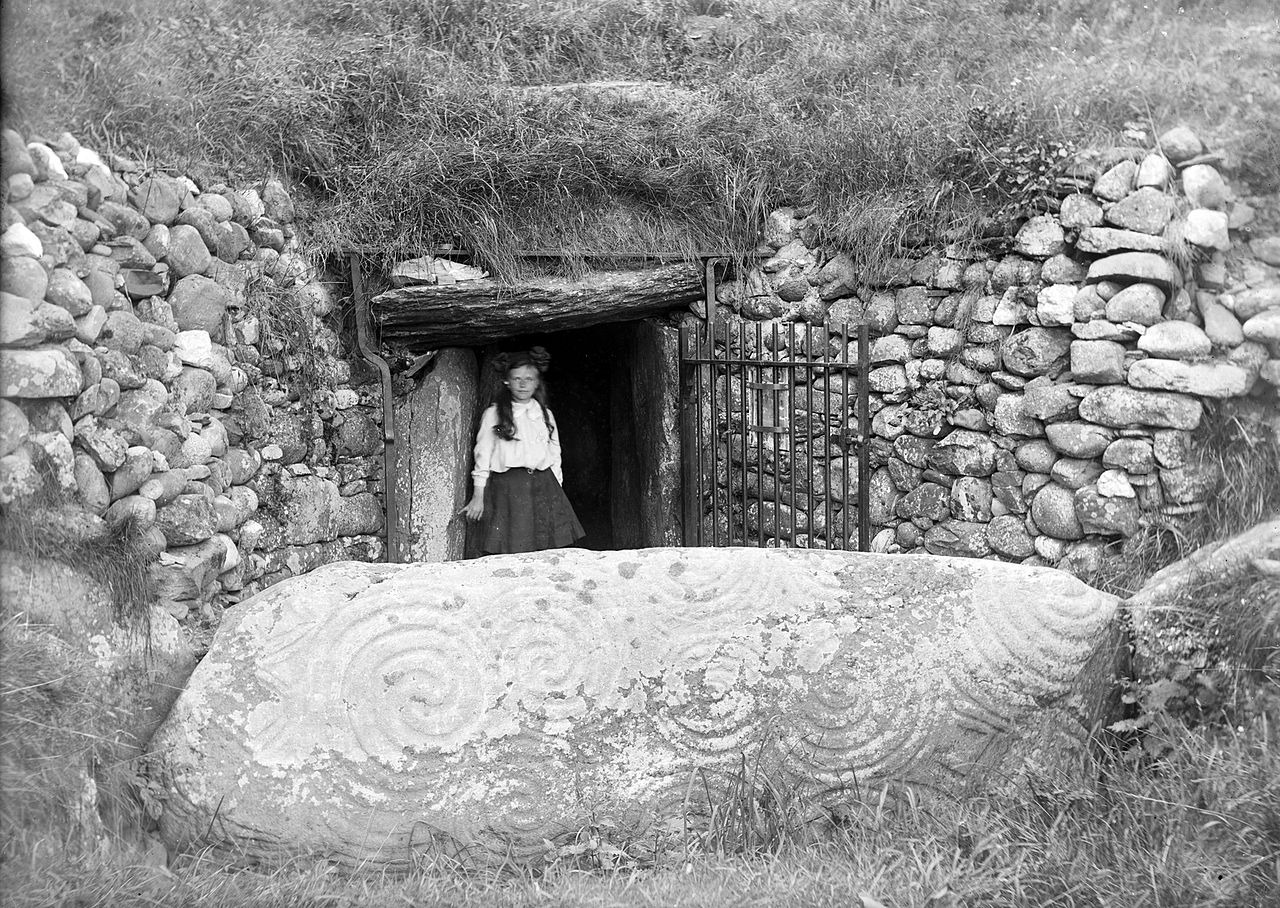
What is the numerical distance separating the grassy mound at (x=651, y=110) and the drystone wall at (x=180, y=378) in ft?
1.57

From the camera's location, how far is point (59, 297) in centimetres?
325

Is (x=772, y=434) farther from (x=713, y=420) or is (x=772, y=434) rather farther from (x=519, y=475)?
(x=519, y=475)

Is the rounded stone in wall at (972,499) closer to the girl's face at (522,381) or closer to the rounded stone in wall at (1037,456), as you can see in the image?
the rounded stone in wall at (1037,456)

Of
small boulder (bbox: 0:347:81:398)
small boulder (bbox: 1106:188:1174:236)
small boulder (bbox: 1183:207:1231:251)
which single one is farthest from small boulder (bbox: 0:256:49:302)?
small boulder (bbox: 1183:207:1231:251)

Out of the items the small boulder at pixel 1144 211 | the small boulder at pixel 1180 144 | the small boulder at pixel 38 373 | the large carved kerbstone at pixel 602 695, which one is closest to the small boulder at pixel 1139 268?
the small boulder at pixel 1144 211

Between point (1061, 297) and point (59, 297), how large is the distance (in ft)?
13.5

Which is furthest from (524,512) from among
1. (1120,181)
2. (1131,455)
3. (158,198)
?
(1120,181)

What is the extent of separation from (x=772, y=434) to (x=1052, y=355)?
1.44m

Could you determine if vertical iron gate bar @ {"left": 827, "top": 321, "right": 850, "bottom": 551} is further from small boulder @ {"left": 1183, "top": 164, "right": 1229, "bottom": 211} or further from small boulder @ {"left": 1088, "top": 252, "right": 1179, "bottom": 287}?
small boulder @ {"left": 1183, "top": 164, "right": 1229, "bottom": 211}

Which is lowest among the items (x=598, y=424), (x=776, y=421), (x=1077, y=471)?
(x=1077, y=471)

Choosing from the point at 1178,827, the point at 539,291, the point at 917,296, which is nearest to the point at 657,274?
the point at 539,291

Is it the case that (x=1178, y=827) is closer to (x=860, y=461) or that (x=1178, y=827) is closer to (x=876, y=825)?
(x=876, y=825)

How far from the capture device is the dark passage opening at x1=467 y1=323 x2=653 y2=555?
679cm

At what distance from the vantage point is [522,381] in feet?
17.9
